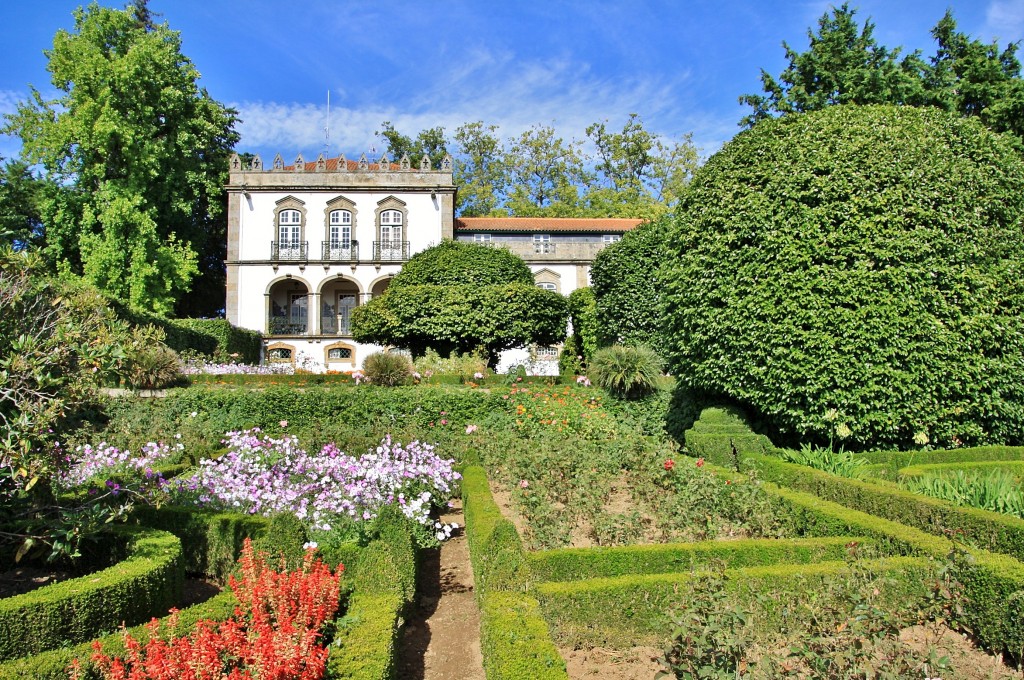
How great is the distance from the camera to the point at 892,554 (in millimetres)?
5262

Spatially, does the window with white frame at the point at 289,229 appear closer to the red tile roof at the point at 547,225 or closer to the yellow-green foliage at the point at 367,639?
the red tile roof at the point at 547,225

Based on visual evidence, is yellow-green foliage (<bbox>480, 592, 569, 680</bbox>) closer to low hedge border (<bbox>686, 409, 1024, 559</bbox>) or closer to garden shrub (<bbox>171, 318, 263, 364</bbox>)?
low hedge border (<bbox>686, 409, 1024, 559</bbox>)

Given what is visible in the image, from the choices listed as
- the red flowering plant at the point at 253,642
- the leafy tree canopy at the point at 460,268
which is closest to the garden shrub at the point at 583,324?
the leafy tree canopy at the point at 460,268

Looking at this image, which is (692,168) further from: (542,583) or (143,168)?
(542,583)

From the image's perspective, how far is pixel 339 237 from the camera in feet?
106

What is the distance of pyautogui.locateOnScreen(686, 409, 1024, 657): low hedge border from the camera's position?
4.32 m

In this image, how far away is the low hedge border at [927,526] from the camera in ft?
14.2

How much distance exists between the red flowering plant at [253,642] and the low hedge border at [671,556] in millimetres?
1570

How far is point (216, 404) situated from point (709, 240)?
8915mm

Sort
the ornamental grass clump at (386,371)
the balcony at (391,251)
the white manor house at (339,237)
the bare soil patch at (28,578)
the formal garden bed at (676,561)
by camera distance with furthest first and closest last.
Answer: the balcony at (391,251)
the white manor house at (339,237)
the ornamental grass clump at (386,371)
the bare soil patch at (28,578)
the formal garden bed at (676,561)

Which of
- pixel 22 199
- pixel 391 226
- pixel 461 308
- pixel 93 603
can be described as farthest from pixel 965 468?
pixel 22 199

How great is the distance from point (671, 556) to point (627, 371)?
7332mm

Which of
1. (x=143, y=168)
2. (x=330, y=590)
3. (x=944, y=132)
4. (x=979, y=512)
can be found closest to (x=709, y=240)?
(x=944, y=132)

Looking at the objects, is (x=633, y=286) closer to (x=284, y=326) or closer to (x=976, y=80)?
(x=976, y=80)
